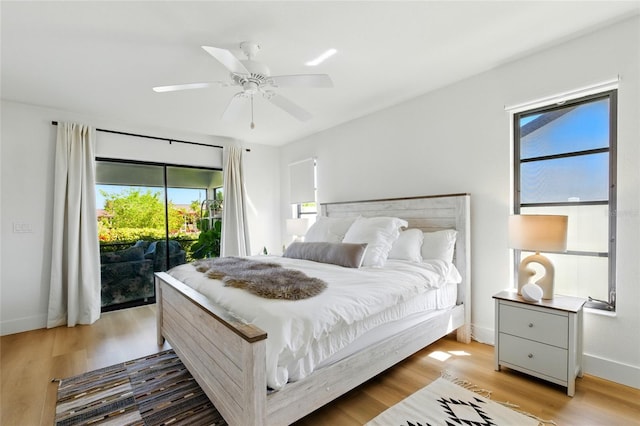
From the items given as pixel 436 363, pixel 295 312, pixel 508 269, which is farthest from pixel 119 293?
pixel 508 269

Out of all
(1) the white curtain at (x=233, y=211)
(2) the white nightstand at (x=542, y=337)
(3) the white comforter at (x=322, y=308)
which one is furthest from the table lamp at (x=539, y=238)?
(1) the white curtain at (x=233, y=211)

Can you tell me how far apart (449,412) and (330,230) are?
2084mm

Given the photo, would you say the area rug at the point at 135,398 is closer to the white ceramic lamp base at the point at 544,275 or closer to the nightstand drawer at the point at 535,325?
the nightstand drawer at the point at 535,325

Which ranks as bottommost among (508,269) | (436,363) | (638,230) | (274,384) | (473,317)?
(436,363)

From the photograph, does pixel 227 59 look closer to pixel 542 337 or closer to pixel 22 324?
pixel 542 337

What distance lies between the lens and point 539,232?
212 cm

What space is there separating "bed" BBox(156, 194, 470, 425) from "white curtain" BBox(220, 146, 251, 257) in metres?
1.90

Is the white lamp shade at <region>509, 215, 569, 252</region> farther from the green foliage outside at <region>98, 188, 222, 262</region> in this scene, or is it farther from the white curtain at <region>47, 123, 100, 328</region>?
the white curtain at <region>47, 123, 100, 328</region>

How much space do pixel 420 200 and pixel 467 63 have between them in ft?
4.42

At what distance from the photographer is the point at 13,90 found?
299 centimetres

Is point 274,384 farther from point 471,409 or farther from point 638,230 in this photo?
point 638,230

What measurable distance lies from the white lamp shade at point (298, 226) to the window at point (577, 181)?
2744 millimetres

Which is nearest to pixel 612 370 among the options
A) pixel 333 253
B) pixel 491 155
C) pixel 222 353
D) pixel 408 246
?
pixel 408 246

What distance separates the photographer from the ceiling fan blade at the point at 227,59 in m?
1.74
